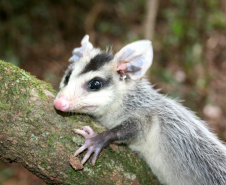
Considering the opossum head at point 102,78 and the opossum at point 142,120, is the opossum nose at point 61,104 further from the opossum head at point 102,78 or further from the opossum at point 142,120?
the opossum at point 142,120

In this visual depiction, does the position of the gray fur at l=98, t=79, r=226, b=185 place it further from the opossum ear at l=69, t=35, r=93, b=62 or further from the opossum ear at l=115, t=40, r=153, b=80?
the opossum ear at l=69, t=35, r=93, b=62

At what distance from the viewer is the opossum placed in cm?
220

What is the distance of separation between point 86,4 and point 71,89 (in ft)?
17.3

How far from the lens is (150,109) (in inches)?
97.1

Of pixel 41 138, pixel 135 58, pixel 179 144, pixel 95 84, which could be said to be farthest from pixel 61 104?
pixel 179 144

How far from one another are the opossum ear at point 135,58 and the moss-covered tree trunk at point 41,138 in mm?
655

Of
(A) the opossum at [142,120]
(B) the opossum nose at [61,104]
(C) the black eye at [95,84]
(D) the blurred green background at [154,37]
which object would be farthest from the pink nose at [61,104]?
(D) the blurred green background at [154,37]

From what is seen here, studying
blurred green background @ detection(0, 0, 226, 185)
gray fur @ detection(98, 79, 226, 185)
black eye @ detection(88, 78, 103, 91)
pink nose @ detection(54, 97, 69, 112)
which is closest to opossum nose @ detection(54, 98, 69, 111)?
pink nose @ detection(54, 97, 69, 112)

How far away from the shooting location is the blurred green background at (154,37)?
564 cm

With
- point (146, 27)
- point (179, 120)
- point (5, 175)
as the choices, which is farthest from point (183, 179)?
point (146, 27)

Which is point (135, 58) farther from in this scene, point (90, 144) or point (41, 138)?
point (41, 138)

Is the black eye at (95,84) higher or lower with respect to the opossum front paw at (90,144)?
higher

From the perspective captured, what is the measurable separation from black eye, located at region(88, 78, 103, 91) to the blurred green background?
3044 millimetres

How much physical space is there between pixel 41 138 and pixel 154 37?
5.32 m
